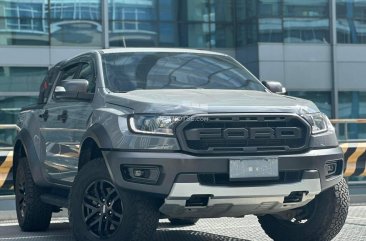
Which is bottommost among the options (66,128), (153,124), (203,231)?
(203,231)

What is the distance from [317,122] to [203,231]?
2613mm

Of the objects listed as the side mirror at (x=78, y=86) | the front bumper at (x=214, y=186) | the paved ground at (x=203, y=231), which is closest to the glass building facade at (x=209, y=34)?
the paved ground at (x=203, y=231)

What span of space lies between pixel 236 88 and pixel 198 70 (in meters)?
0.39

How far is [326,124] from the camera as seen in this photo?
5961 mm

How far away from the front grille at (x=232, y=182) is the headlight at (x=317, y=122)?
0.40m

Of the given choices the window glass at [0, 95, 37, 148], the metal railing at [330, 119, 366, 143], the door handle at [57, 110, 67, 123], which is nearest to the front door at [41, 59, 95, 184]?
the door handle at [57, 110, 67, 123]

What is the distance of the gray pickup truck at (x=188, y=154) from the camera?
5.36 meters

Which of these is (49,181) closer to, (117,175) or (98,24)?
(117,175)

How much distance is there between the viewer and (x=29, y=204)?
25.2 feet

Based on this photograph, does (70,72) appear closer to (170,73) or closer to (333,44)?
(170,73)

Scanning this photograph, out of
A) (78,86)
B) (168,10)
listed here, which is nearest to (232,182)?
(78,86)

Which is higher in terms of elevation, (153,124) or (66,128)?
(153,124)

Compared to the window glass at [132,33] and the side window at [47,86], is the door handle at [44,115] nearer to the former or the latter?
the side window at [47,86]

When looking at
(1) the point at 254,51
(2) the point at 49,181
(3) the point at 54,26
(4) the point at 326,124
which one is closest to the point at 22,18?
(3) the point at 54,26
